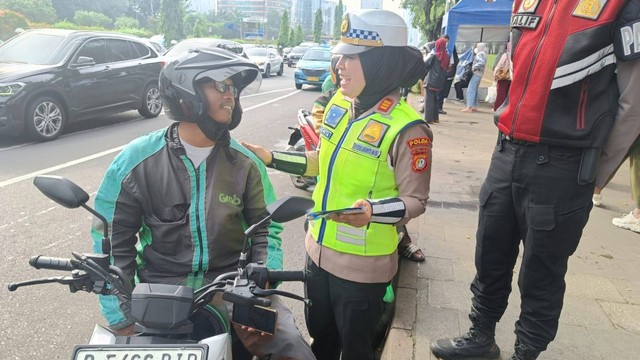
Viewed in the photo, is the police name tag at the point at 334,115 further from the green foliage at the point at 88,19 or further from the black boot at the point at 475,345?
the green foliage at the point at 88,19

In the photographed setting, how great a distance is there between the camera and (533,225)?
2.06m

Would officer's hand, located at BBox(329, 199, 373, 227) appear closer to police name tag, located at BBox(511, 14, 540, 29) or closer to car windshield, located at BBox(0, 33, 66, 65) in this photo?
police name tag, located at BBox(511, 14, 540, 29)

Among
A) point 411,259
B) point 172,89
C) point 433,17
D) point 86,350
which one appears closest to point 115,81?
point 411,259

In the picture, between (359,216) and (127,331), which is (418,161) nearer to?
(359,216)

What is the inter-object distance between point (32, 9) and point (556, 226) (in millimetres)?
50968

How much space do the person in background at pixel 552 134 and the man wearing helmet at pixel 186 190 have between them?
1.16 m

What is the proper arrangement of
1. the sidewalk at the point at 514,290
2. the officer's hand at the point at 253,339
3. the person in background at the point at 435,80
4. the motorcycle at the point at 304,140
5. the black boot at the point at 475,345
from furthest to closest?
the person in background at the point at 435,80
the motorcycle at the point at 304,140
the sidewalk at the point at 514,290
the black boot at the point at 475,345
the officer's hand at the point at 253,339

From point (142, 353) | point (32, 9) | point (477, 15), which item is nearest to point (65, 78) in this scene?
point (142, 353)

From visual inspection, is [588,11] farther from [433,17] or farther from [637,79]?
[433,17]

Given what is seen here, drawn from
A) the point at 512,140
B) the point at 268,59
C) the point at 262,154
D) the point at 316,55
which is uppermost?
the point at 512,140

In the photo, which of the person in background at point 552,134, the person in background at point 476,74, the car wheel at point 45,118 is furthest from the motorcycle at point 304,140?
the person in background at point 476,74

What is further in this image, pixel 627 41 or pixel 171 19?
pixel 171 19

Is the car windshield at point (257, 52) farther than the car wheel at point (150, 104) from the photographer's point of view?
Yes

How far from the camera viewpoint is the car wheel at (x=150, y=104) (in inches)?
389
